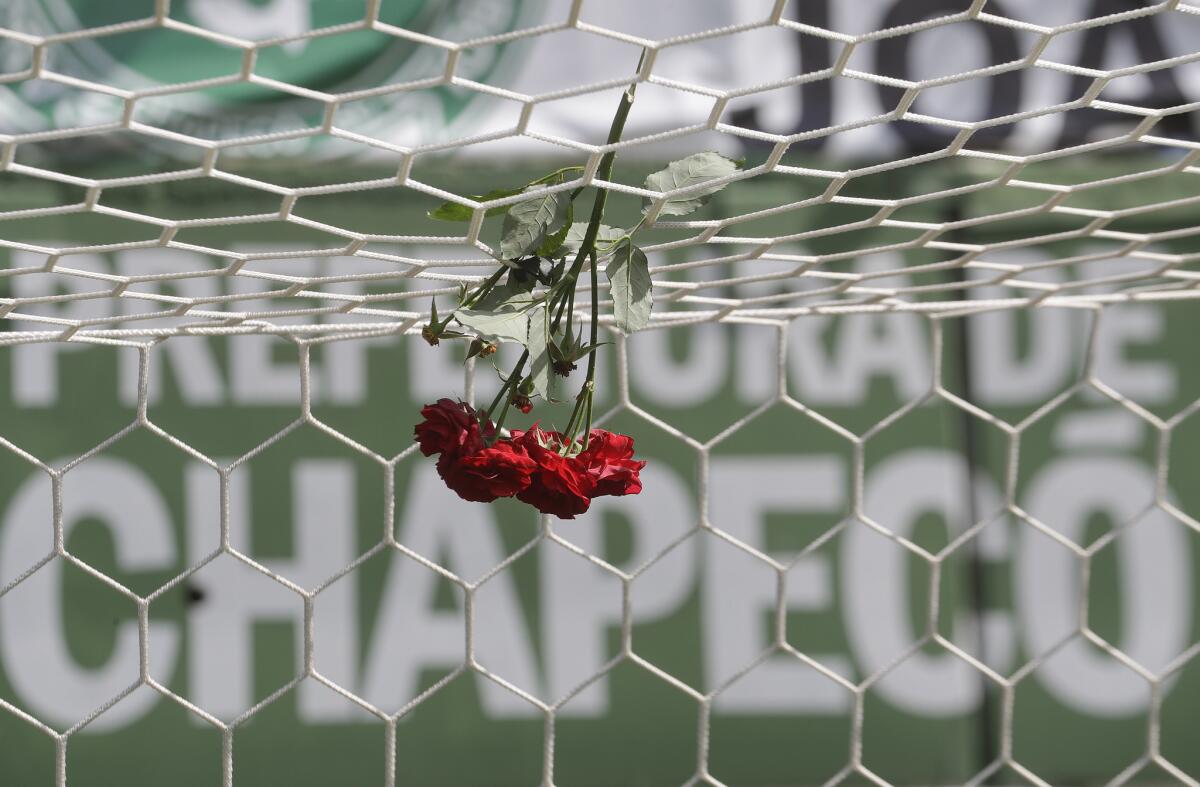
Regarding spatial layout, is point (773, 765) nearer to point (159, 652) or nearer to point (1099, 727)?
point (1099, 727)

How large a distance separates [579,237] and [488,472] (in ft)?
0.42

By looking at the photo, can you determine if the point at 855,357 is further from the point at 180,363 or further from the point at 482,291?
the point at 482,291

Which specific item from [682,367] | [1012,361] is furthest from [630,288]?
[1012,361]

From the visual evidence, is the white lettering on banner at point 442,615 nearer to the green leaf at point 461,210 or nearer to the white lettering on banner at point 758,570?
the white lettering on banner at point 758,570

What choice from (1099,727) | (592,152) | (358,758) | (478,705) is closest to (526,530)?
(478,705)

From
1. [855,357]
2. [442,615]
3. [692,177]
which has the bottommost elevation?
[442,615]

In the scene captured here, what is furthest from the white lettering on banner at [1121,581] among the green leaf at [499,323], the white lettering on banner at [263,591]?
the green leaf at [499,323]

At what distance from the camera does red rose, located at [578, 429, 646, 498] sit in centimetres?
51

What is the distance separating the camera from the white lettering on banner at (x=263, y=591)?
135 centimetres

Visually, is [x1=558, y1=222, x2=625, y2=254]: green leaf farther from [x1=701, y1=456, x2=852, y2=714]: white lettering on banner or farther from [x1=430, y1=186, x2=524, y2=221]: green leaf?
[x1=701, y1=456, x2=852, y2=714]: white lettering on banner

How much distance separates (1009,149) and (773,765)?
754mm

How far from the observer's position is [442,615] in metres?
1.39

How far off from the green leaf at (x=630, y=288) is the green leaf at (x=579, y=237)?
1cm

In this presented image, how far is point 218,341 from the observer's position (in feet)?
4.48
